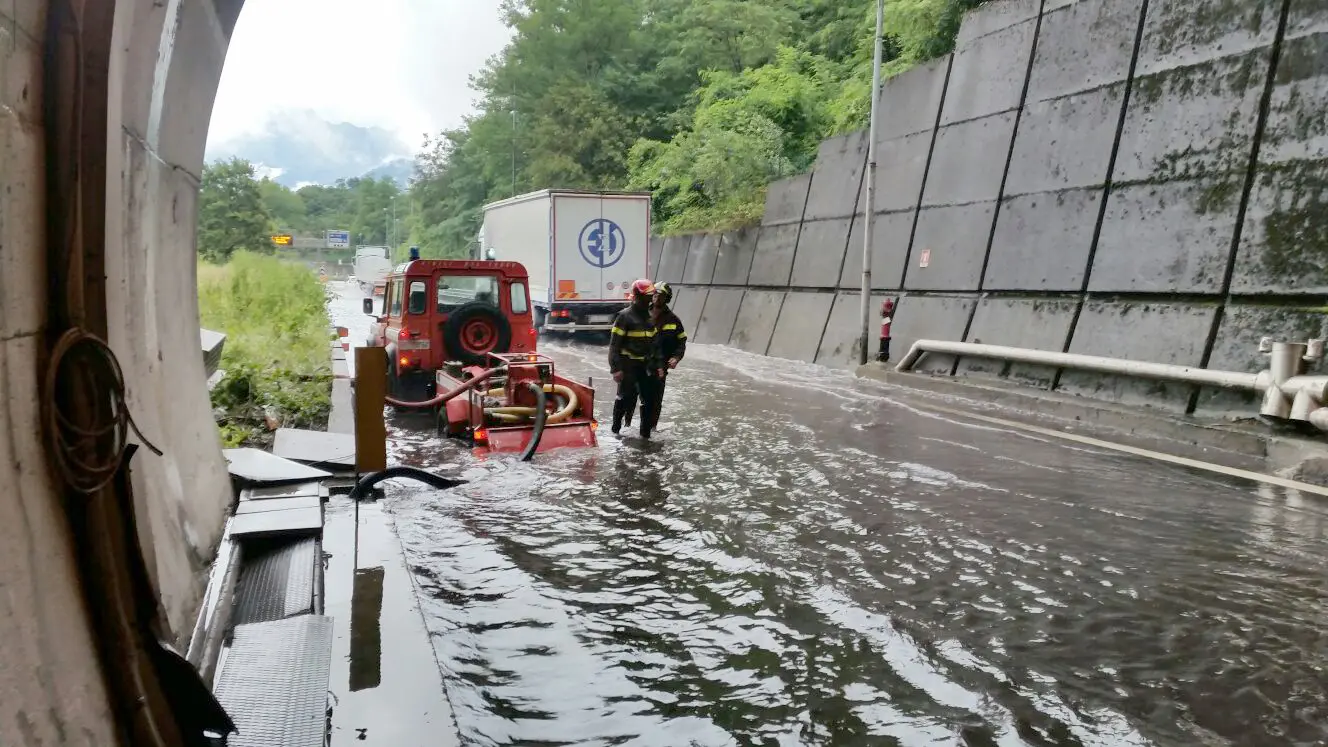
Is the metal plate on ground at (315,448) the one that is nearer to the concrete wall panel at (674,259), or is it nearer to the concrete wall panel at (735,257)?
the concrete wall panel at (735,257)

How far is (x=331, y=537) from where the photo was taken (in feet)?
17.7

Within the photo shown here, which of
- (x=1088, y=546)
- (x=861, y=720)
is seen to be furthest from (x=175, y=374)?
(x=1088, y=546)

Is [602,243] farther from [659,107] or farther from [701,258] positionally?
[659,107]

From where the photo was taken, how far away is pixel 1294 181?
33.5 feet

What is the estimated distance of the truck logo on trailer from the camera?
22875 millimetres

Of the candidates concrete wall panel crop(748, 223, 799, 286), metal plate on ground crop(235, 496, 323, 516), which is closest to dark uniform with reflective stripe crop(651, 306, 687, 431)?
metal plate on ground crop(235, 496, 323, 516)

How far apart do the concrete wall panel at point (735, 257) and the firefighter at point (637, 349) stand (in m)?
13.8

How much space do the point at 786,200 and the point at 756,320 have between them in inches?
122

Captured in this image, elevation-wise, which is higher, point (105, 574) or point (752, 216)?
point (752, 216)

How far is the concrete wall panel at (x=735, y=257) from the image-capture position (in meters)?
23.6

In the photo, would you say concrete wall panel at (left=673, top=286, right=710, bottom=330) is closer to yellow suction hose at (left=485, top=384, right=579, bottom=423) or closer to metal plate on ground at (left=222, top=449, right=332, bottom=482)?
yellow suction hose at (left=485, top=384, right=579, bottom=423)

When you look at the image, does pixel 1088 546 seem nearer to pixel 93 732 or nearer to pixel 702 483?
pixel 702 483

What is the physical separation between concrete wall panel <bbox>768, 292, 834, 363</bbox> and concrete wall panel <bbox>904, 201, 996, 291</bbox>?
276 cm

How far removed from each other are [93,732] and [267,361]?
10062 millimetres
